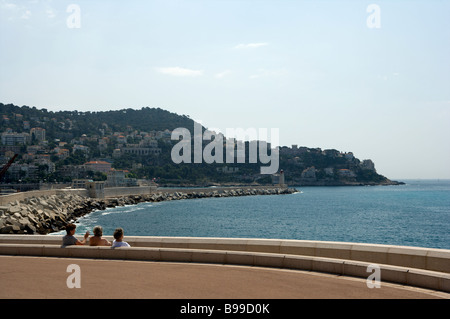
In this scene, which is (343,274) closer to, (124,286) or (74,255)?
(124,286)

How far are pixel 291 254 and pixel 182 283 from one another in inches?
131

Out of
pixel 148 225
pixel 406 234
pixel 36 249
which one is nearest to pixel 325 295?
pixel 36 249

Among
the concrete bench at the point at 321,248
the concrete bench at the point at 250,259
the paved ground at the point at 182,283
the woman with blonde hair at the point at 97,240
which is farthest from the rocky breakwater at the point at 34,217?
the paved ground at the point at 182,283

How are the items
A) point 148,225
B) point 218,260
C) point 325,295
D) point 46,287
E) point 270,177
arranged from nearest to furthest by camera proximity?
point 325,295 → point 46,287 → point 218,260 → point 148,225 → point 270,177

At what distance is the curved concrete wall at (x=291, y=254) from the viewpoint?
7648 mm

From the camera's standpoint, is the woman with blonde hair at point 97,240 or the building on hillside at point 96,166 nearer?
the woman with blonde hair at point 97,240

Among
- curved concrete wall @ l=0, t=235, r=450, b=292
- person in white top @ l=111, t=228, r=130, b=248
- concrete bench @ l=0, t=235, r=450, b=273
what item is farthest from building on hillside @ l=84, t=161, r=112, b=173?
person in white top @ l=111, t=228, r=130, b=248

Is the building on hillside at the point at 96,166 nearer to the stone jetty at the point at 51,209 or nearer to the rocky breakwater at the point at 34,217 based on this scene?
the stone jetty at the point at 51,209

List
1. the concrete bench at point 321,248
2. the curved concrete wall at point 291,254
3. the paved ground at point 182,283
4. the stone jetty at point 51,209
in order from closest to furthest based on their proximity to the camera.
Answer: the paved ground at point 182,283
the curved concrete wall at point 291,254
the concrete bench at point 321,248
the stone jetty at point 51,209

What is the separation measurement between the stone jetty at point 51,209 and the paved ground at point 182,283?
72.1 ft

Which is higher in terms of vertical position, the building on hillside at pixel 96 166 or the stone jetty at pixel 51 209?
the building on hillside at pixel 96 166

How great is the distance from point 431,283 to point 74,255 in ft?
24.1

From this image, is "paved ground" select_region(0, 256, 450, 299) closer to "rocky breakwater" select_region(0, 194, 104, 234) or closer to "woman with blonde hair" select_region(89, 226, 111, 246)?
"woman with blonde hair" select_region(89, 226, 111, 246)

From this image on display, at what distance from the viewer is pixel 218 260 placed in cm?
949
